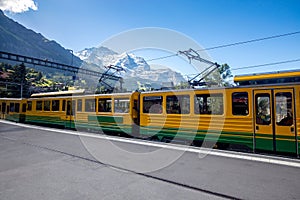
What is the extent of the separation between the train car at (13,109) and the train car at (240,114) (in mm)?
17678

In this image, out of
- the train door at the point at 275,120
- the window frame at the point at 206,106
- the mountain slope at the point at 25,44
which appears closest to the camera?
the train door at the point at 275,120

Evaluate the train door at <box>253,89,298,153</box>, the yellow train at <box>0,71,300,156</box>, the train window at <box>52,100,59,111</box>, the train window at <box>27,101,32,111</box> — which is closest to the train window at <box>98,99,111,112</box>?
the yellow train at <box>0,71,300,156</box>

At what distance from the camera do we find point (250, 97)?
287 inches

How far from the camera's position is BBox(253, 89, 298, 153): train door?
6500 mm

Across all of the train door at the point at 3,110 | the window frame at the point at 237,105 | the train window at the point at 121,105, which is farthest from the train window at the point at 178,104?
the train door at the point at 3,110

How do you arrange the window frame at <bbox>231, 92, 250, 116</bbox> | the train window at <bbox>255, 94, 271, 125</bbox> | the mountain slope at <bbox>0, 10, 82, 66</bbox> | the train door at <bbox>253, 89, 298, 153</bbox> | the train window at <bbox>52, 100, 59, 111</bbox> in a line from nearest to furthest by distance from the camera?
1. the train door at <bbox>253, 89, 298, 153</bbox>
2. the train window at <bbox>255, 94, 271, 125</bbox>
3. the window frame at <bbox>231, 92, 250, 116</bbox>
4. the train window at <bbox>52, 100, 59, 111</bbox>
5. the mountain slope at <bbox>0, 10, 82, 66</bbox>

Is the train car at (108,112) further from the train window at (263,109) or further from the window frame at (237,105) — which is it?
the train window at (263,109)

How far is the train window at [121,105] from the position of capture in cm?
1126

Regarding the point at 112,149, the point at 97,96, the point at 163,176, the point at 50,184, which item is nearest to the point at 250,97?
the point at 163,176

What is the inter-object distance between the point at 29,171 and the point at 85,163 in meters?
1.44

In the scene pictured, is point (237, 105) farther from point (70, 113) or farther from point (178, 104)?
point (70, 113)

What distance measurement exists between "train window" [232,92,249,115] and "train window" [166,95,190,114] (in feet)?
6.30

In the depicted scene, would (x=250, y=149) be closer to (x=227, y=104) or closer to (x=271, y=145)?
(x=271, y=145)

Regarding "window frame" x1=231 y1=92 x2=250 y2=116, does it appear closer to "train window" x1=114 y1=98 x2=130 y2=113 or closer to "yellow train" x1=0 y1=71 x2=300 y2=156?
"yellow train" x1=0 y1=71 x2=300 y2=156
